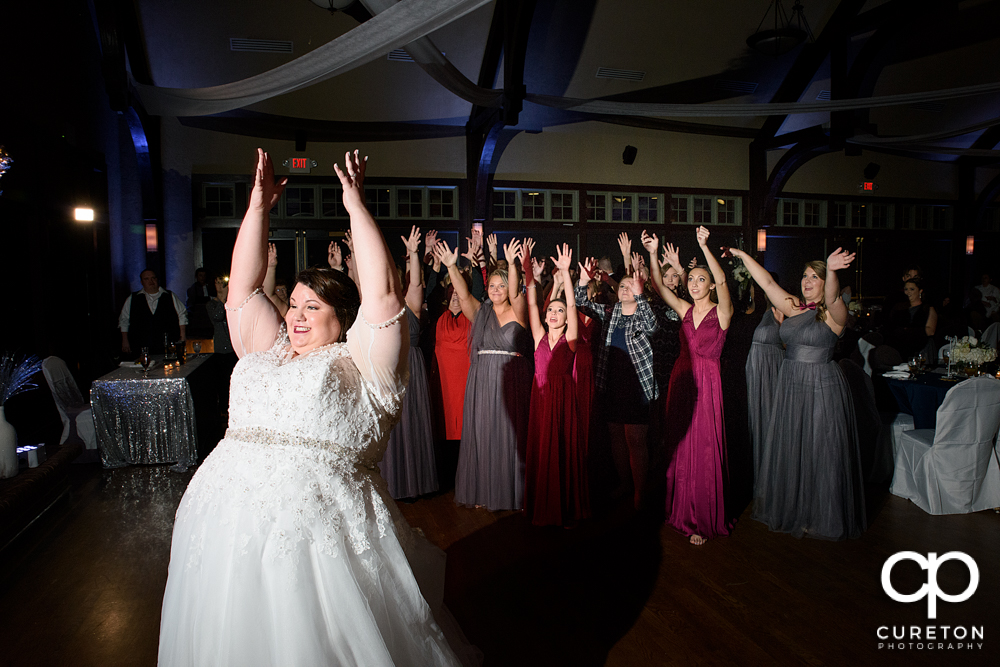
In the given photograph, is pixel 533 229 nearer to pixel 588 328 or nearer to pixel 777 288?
pixel 588 328

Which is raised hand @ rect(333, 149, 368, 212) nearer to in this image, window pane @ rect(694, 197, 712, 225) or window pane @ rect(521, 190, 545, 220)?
window pane @ rect(521, 190, 545, 220)

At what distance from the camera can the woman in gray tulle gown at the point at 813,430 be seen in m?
3.26

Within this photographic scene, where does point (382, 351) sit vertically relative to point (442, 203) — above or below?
below

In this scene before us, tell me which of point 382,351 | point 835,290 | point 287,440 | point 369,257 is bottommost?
point 287,440

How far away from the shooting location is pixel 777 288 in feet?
11.1

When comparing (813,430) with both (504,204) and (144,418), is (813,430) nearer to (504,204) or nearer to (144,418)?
(144,418)

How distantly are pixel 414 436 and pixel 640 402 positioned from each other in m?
1.43

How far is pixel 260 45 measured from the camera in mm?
7301

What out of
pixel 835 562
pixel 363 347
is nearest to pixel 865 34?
pixel 835 562

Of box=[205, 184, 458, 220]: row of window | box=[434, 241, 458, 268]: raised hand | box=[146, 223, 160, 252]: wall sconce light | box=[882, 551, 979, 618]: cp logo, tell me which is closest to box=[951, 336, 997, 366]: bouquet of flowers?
box=[882, 551, 979, 618]: cp logo

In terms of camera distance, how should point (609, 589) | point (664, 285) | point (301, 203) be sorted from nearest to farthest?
point (609, 589) < point (664, 285) < point (301, 203)

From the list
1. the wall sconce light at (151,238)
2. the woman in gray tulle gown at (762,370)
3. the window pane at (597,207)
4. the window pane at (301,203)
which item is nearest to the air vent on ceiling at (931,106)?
the window pane at (597,207)

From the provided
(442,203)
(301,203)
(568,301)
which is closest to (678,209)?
(442,203)

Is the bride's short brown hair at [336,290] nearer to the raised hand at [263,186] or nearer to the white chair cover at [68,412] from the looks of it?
the raised hand at [263,186]
